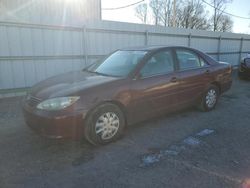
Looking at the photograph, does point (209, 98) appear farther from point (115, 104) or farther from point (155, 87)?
point (115, 104)

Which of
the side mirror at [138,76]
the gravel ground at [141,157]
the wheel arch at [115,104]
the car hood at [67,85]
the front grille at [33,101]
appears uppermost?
the side mirror at [138,76]

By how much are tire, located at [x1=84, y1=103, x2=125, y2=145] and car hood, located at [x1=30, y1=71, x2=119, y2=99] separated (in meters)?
0.41

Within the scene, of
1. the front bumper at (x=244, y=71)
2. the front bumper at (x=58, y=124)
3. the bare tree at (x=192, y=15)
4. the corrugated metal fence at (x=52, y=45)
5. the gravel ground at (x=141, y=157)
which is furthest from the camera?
the bare tree at (x=192, y=15)

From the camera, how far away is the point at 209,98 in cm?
520

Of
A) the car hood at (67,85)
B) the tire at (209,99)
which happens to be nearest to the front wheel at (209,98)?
the tire at (209,99)

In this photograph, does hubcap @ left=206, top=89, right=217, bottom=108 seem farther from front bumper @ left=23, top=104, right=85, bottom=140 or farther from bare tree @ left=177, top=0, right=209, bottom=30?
bare tree @ left=177, top=0, right=209, bottom=30

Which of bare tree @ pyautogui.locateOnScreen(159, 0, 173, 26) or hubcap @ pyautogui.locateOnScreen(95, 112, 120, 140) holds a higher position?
bare tree @ pyautogui.locateOnScreen(159, 0, 173, 26)

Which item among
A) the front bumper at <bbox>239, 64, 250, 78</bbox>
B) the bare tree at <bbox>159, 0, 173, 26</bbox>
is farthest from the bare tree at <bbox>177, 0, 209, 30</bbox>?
the front bumper at <bbox>239, 64, 250, 78</bbox>

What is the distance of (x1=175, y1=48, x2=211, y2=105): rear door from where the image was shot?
14.7ft

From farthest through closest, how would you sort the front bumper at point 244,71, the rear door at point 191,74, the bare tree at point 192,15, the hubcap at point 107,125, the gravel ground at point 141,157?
the bare tree at point 192,15 < the front bumper at point 244,71 < the rear door at point 191,74 < the hubcap at point 107,125 < the gravel ground at point 141,157

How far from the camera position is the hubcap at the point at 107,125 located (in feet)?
11.1

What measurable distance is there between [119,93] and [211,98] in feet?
8.87

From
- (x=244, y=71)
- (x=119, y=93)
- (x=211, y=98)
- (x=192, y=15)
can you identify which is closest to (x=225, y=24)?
(x=192, y=15)

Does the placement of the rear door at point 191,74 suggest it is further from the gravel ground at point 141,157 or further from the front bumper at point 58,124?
the front bumper at point 58,124
